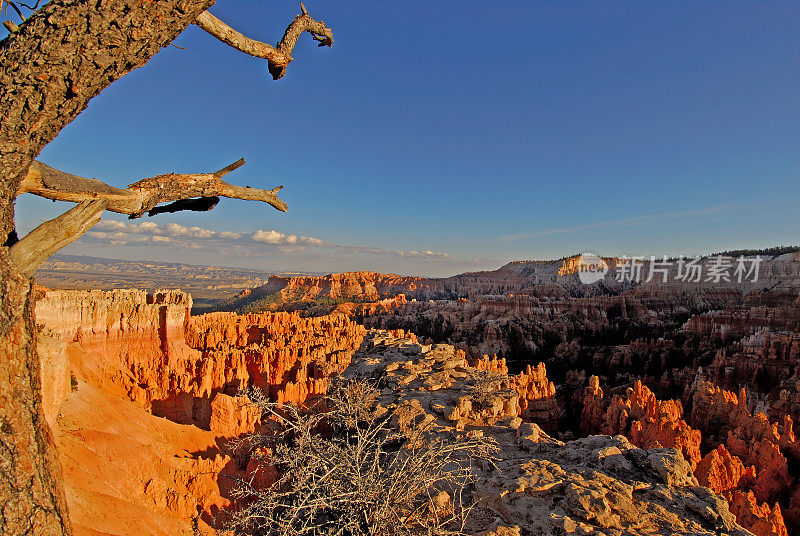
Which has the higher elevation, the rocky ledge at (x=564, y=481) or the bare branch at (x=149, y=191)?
the bare branch at (x=149, y=191)

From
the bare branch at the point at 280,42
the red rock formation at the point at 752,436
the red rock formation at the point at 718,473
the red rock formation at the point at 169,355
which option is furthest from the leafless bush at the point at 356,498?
the red rock formation at the point at 752,436

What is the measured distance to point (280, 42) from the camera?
265cm

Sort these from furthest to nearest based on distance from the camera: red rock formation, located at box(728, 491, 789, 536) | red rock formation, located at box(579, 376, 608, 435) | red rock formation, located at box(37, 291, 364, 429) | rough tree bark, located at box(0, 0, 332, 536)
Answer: red rock formation, located at box(37, 291, 364, 429) → red rock formation, located at box(579, 376, 608, 435) → red rock formation, located at box(728, 491, 789, 536) → rough tree bark, located at box(0, 0, 332, 536)

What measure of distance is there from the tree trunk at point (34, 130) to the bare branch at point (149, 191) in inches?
6.4

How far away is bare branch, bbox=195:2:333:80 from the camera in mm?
2272

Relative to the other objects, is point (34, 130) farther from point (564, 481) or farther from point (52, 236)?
point (564, 481)

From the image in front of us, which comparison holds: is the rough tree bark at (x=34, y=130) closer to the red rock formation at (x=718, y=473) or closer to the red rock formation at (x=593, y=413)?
the red rock formation at (x=718, y=473)

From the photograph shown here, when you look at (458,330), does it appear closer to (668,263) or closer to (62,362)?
(62,362)

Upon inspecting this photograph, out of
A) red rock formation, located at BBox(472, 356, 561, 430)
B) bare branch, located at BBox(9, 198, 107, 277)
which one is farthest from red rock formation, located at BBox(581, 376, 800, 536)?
bare branch, located at BBox(9, 198, 107, 277)

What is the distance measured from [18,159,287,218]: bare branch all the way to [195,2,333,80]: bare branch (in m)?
0.76

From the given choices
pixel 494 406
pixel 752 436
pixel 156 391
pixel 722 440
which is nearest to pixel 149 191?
pixel 494 406

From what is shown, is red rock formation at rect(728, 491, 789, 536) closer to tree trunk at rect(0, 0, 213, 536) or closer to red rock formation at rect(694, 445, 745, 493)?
red rock formation at rect(694, 445, 745, 493)

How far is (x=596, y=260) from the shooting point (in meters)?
88.1

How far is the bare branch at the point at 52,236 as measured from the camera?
182 cm
